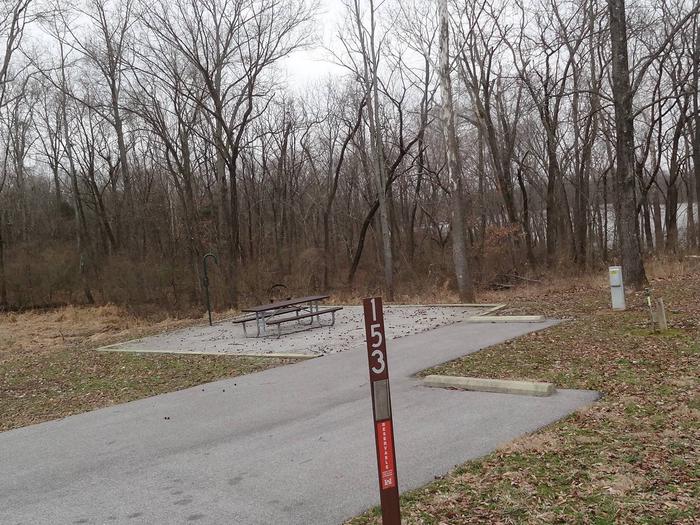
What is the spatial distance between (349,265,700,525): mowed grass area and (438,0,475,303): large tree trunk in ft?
24.3

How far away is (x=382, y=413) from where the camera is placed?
109 inches

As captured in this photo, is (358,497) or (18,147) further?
(18,147)

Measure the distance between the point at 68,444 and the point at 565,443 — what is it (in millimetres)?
4836

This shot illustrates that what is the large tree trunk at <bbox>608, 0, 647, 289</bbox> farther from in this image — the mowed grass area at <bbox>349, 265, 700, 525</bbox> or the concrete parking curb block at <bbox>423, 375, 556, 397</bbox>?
the concrete parking curb block at <bbox>423, 375, 556, 397</bbox>

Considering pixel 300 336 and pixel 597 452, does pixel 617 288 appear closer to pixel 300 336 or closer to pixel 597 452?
pixel 300 336

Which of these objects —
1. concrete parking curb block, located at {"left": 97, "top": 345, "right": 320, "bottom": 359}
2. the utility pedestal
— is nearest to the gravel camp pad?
concrete parking curb block, located at {"left": 97, "top": 345, "right": 320, "bottom": 359}

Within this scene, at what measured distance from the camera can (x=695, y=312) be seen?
10.5 m

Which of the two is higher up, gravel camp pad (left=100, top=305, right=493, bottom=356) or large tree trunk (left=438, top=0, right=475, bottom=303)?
large tree trunk (left=438, top=0, right=475, bottom=303)

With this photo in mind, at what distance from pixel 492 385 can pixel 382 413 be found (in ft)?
13.9

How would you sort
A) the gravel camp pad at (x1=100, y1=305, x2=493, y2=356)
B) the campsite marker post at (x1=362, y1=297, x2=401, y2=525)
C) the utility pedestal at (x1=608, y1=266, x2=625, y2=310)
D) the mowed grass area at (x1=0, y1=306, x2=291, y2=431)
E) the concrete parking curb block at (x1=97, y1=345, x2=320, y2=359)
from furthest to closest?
the utility pedestal at (x1=608, y1=266, x2=625, y2=310) → the gravel camp pad at (x1=100, y1=305, x2=493, y2=356) → the concrete parking curb block at (x1=97, y1=345, x2=320, y2=359) → the mowed grass area at (x1=0, y1=306, x2=291, y2=431) → the campsite marker post at (x1=362, y1=297, x2=401, y2=525)

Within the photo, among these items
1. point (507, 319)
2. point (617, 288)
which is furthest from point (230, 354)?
point (617, 288)

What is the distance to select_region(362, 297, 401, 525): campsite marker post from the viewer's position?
108 inches

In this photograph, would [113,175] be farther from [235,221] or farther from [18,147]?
[235,221]

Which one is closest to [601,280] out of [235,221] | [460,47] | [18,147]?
[460,47]
